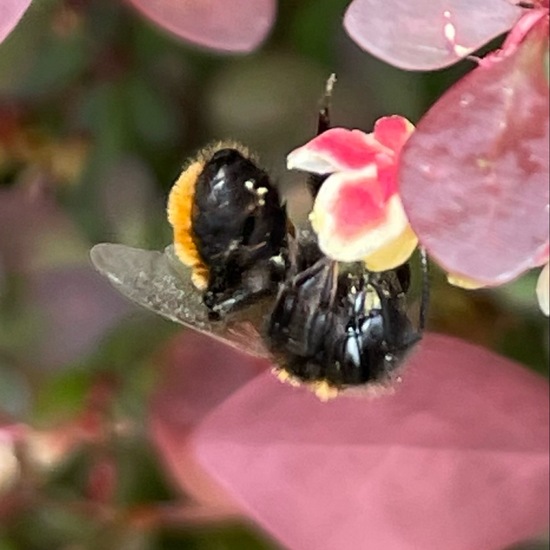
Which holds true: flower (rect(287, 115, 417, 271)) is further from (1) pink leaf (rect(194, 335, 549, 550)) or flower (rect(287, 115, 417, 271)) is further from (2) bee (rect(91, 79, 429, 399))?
(1) pink leaf (rect(194, 335, 549, 550))

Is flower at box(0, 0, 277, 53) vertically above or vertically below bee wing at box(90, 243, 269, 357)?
above

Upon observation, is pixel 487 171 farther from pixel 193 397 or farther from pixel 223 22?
pixel 193 397

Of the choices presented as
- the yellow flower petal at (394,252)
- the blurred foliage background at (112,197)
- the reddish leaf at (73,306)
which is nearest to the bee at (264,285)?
the yellow flower petal at (394,252)

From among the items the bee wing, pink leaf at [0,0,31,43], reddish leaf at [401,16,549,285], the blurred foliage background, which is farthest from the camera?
the blurred foliage background

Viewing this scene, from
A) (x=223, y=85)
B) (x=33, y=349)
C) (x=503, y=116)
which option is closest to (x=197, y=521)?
(x=33, y=349)

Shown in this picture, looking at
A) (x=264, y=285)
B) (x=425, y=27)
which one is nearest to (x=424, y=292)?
(x=264, y=285)

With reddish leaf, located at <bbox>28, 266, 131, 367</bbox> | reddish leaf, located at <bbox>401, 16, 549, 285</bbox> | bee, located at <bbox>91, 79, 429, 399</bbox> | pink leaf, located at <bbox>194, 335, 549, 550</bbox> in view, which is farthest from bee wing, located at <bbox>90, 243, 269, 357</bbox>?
reddish leaf, located at <bbox>28, 266, 131, 367</bbox>
